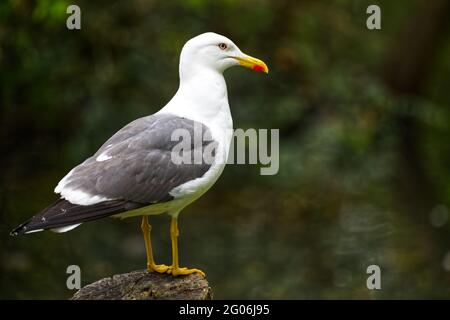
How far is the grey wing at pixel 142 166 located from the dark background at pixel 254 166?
2629 mm

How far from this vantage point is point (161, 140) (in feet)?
14.9

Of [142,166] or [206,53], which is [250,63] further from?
[142,166]

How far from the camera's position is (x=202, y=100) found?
477 cm

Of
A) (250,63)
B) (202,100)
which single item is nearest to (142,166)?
(202,100)

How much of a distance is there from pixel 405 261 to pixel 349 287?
3.24 ft

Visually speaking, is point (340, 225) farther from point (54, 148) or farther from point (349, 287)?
point (54, 148)

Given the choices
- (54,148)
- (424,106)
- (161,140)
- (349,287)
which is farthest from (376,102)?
(161,140)

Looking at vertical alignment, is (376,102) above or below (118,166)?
above

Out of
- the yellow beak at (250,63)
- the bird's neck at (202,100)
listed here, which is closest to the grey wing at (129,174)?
the bird's neck at (202,100)

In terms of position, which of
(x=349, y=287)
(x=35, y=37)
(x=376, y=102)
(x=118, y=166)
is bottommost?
(x=349, y=287)

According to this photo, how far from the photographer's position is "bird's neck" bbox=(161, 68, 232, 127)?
15.6ft

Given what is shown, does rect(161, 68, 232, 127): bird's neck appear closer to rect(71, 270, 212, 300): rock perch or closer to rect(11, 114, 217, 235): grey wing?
rect(11, 114, 217, 235): grey wing

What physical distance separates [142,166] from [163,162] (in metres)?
0.13

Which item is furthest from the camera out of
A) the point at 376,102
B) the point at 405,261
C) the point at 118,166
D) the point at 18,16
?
the point at 376,102
